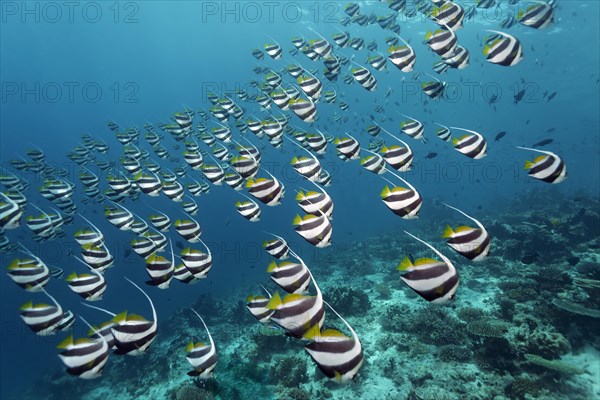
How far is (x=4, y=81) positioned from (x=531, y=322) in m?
85.1

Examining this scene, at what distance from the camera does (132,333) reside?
419 centimetres

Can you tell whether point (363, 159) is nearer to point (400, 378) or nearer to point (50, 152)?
point (400, 378)

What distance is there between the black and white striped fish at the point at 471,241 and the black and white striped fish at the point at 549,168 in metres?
1.87

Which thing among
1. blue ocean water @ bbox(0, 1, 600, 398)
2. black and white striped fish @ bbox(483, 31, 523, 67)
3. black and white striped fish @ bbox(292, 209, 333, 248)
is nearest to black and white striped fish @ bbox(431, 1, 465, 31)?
black and white striped fish @ bbox(483, 31, 523, 67)

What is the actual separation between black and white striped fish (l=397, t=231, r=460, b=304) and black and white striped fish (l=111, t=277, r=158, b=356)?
125 inches

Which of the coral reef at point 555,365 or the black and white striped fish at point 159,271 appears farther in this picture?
the coral reef at point 555,365

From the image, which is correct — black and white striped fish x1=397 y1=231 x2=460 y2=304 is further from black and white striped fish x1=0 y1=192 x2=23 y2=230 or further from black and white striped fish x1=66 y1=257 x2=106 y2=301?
black and white striped fish x1=0 y1=192 x2=23 y2=230

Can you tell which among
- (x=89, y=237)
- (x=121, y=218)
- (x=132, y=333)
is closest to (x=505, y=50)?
(x=132, y=333)

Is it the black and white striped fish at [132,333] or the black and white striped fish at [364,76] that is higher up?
the black and white striped fish at [364,76]

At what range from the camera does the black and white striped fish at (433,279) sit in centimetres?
341

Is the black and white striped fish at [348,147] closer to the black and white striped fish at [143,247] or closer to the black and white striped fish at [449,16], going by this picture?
the black and white striped fish at [449,16]

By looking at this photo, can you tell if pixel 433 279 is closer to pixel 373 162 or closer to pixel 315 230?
pixel 315 230

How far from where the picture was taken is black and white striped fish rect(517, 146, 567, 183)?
15.8 ft

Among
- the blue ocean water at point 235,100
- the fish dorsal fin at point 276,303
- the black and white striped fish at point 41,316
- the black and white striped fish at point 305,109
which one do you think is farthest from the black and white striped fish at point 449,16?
the black and white striped fish at point 41,316
